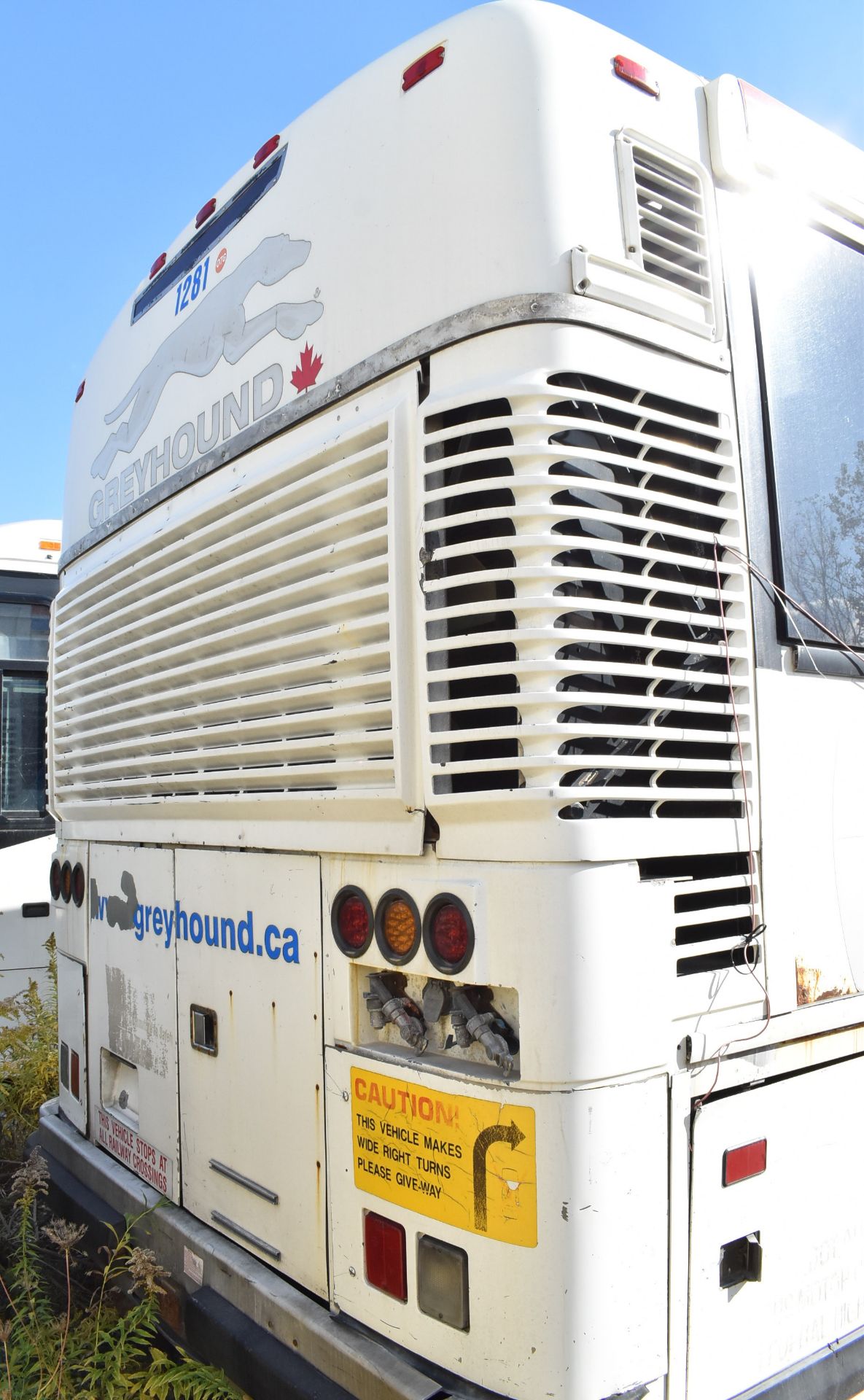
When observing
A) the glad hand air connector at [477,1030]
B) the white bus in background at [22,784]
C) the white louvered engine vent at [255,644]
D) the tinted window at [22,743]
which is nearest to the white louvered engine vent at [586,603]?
the white louvered engine vent at [255,644]

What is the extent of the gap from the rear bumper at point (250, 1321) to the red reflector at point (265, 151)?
305 centimetres

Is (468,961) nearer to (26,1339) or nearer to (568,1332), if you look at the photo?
(568,1332)

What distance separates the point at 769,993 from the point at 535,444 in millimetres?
1251

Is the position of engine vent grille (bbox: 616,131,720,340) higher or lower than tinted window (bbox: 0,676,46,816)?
higher

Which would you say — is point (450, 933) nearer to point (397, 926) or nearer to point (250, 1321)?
point (397, 926)

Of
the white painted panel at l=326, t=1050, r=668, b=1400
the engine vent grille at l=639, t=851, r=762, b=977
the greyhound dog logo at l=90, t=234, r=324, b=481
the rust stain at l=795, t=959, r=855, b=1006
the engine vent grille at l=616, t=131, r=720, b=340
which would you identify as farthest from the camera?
the greyhound dog logo at l=90, t=234, r=324, b=481

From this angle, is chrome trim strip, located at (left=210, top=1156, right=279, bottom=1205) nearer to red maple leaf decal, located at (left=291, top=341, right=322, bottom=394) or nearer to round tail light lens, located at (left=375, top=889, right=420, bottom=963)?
round tail light lens, located at (left=375, top=889, right=420, bottom=963)

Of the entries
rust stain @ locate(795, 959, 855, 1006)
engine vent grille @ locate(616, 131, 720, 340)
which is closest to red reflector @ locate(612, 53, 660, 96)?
engine vent grille @ locate(616, 131, 720, 340)

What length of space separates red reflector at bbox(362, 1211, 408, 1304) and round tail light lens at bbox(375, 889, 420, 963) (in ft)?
1.84

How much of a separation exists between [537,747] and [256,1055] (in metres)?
1.37

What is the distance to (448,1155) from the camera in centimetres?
211

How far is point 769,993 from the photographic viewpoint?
2.29m

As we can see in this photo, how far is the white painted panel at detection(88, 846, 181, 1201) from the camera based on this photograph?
334 cm

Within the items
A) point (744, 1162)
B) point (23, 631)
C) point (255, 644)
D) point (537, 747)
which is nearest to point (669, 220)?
point (537, 747)
